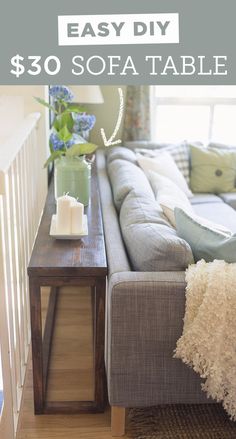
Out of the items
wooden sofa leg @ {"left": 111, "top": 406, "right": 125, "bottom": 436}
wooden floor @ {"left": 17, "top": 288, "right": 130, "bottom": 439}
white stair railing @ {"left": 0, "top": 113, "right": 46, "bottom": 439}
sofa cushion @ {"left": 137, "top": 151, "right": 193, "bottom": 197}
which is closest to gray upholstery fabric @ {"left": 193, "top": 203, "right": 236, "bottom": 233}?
sofa cushion @ {"left": 137, "top": 151, "right": 193, "bottom": 197}

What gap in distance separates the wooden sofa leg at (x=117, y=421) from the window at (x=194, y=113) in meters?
2.87

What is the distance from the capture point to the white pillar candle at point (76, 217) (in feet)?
6.31

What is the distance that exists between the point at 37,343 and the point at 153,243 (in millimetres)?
576

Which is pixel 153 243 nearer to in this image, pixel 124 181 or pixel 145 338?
Answer: pixel 145 338

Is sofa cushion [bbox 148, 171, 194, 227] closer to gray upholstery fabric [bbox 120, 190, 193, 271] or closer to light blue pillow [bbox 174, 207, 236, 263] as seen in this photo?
gray upholstery fabric [bbox 120, 190, 193, 271]

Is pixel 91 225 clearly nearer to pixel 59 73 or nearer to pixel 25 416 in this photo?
pixel 59 73

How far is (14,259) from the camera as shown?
1.87 metres

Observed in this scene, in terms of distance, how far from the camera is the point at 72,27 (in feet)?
5.11

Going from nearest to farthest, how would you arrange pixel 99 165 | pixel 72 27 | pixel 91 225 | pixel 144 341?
pixel 72 27, pixel 144 341, pixel 91 225, pixel 99 165

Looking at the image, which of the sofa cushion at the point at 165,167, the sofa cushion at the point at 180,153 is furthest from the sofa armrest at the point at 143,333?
the sofa cushion at the point at 180,153

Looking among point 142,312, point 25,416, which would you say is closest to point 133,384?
point 142,312

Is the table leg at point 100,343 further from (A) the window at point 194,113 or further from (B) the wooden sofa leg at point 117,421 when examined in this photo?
(A) the window at point 194,113

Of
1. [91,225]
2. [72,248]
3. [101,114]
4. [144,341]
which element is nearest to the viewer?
[144,341]

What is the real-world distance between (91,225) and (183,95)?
244 centimetres
